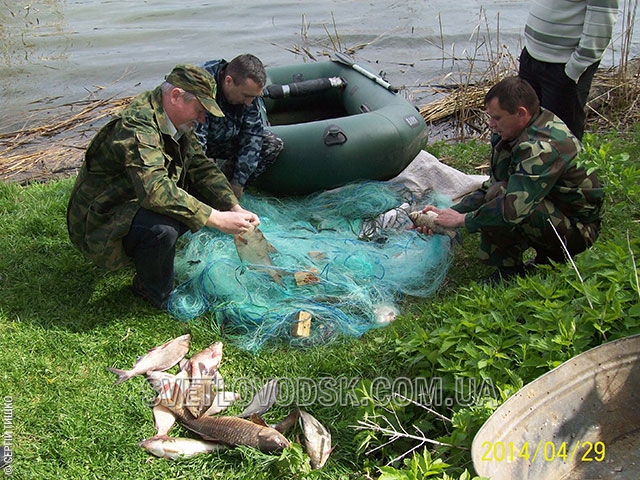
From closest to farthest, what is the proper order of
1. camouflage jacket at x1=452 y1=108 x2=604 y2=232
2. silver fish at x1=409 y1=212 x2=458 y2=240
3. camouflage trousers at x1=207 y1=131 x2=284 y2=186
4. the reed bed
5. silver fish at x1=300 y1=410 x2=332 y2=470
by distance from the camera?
silver fish at x1=300 y1=410 x2=332 y2=470 < camouflage jacket at x1=452 y1=108 x2=604 y2=232 < silver fish at x1=409 y1=212 x2=458 y2=240 < camouflage trousers at x1=207 y1=131 x2=284 y2=186 < the reed bed

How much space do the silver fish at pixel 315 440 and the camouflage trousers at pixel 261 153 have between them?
253 centimetres

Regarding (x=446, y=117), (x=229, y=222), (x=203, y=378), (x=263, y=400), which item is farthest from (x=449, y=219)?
(x=446, y=117)

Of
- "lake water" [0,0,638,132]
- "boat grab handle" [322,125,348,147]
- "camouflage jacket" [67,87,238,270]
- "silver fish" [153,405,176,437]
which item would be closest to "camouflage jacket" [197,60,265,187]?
"boat grab handle" [322,125,348,147]

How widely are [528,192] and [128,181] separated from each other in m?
2.32

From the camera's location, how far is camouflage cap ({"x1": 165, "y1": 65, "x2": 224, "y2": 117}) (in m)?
3.67

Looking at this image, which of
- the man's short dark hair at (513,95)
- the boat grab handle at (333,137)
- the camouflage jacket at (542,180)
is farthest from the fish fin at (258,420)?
the boat grab handle at (333,137)

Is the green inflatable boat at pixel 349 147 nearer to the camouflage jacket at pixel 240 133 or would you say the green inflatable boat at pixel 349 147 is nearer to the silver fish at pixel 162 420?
the camouflage jacket at pixel 240 133

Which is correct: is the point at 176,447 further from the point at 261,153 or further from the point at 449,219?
the point at 261,153

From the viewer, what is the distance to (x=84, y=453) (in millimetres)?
3115

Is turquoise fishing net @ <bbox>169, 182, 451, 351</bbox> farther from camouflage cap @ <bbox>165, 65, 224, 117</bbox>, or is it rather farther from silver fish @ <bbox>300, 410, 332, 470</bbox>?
camouflage cap @ <bbox>165, 65, 224, 117</bbox>

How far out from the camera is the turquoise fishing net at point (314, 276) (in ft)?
13.1

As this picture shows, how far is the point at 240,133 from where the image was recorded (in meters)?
5.13

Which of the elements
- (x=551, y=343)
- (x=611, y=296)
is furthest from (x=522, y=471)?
(x=611, y=296)

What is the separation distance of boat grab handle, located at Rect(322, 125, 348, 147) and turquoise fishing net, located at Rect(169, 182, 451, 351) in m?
0.62
